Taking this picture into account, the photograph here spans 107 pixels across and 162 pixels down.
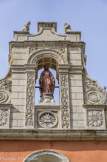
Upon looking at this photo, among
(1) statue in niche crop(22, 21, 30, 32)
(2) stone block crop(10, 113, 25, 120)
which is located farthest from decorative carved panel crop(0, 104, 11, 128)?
(1) statue in niche crop(22, 21, 30, 32)

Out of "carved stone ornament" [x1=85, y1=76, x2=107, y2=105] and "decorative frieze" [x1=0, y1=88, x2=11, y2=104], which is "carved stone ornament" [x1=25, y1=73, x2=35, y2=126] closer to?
"decorative frieze" [x1=0, y1=88, x2=11, y2=104]

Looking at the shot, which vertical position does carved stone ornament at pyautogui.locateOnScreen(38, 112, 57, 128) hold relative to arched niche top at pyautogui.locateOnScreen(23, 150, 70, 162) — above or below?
above

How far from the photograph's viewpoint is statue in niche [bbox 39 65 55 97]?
14.1 metres

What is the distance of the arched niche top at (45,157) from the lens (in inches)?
473

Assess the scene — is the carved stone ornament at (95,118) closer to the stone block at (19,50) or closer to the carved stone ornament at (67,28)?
the stone block at (19,50)

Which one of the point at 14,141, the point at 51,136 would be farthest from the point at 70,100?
the point at 14,141

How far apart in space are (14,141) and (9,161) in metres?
0.70

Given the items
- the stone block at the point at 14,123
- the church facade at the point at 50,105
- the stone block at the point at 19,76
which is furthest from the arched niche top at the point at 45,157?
the stone block at the point at 19,76

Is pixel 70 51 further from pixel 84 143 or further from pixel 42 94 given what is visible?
pixel 84 143

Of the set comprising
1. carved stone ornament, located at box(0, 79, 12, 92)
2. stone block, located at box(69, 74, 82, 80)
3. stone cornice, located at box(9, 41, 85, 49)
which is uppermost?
stone cornice, located at box(9, 41, 85, 49)

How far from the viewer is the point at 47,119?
12.9 m

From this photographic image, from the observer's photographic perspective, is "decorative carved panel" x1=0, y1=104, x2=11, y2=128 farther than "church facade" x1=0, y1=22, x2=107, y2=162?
Yes

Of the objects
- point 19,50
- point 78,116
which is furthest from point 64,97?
point 19,50

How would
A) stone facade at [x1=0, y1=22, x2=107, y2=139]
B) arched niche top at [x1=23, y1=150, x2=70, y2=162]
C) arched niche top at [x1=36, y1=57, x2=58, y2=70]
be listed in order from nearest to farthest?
1. arched niche top at [x1=23, y1=150, x2=70, y2=162]
2. stone facade at [x1=0, y1=22, x2=107, y2=139]
3. arched niche top at [x1=36, y1=57, x2=58, y2=70]
